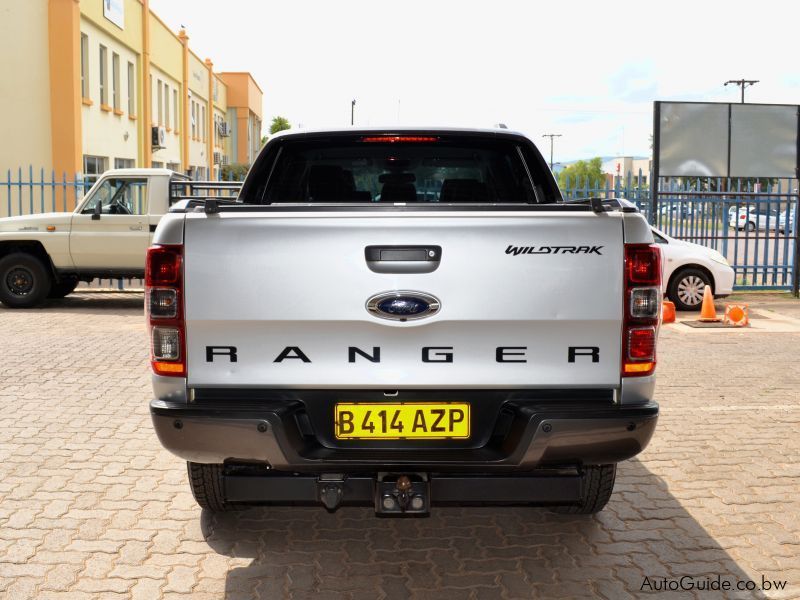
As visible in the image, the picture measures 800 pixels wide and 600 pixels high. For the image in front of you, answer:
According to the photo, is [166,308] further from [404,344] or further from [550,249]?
[550,249]

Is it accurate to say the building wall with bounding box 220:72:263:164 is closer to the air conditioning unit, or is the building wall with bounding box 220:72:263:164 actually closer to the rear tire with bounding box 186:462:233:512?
the air conditioning unit

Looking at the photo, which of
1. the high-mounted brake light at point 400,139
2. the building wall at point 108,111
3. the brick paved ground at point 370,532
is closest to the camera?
the brick paved ground at point 370,532

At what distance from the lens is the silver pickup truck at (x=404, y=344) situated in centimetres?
357

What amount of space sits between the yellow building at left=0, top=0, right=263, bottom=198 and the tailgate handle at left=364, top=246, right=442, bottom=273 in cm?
1810

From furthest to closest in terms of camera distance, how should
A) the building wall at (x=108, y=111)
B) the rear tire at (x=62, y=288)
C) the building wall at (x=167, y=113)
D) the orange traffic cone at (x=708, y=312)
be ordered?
the building wall at (x=167, y=113) → the building wall at (x=108, y=111) → the rear tire at (x=62, y=288) → the orange traffic cone at (x=708, y=312)

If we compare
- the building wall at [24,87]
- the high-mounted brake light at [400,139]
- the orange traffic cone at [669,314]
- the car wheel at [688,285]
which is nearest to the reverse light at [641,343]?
the high-mounted brake light at [400,139]

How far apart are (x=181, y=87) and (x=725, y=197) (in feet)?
95.8

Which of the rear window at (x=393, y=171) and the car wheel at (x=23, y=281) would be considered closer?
the rear window at (x=393, y=171)

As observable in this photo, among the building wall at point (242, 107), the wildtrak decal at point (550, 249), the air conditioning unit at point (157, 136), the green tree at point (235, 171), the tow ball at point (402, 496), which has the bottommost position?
the tow ball at point (402, 496)

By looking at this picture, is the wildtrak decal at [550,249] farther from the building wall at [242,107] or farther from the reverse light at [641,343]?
the building wall at [242,107]

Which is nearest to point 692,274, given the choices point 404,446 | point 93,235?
point 93,235

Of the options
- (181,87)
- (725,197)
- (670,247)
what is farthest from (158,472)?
(181,87)

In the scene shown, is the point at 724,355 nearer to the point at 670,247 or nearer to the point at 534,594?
the point at 670,247

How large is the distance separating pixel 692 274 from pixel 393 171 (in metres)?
9.90
